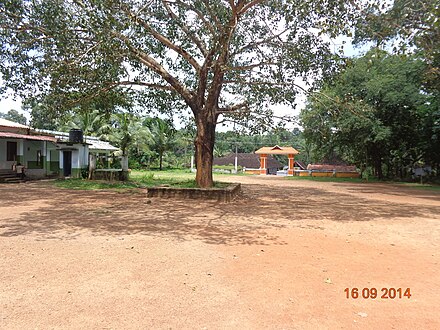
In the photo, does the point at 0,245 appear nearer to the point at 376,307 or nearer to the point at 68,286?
the point at 68,286

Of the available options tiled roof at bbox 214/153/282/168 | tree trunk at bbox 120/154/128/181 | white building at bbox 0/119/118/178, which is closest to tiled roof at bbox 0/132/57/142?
white building at bbox 0/119/118/178

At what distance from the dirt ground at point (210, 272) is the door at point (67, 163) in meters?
14.2

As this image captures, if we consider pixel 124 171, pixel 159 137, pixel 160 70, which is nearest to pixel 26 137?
pixel 124 171

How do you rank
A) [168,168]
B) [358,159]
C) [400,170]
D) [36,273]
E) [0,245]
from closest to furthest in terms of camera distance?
[36,273] < [0,245] < [400,170] < [358,159] < [168,168]

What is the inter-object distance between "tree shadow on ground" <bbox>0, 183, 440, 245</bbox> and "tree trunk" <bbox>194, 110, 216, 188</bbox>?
6.29 feet

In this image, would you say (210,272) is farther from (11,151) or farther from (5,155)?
(11,151)

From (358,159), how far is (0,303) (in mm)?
36115

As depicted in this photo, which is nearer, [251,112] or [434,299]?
[434,299]

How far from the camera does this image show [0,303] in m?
3.18

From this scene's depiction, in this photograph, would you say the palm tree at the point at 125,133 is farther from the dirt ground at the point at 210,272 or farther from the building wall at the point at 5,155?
the dirt ground at the point at 210,272

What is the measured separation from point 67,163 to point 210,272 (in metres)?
20.0

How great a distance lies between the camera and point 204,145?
12680 millimetres

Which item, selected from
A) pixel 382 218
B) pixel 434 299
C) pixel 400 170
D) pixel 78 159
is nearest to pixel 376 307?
pixel 434 299

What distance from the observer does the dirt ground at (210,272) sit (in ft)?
9.95
